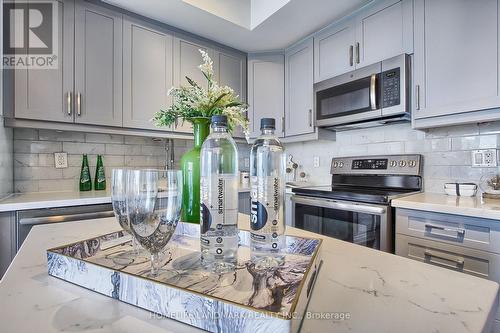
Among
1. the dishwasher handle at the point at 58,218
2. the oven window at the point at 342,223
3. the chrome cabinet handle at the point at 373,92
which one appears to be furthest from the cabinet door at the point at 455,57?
the dishwasher handle at the point at 58,218

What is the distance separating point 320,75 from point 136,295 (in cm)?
242

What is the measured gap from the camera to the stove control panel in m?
2.00

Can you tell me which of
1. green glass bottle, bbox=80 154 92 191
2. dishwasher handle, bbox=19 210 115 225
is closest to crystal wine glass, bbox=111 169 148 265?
dishwasher handle, bbox=19 210 115 225

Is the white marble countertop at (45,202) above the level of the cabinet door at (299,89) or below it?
below

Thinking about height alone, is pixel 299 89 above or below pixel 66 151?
above

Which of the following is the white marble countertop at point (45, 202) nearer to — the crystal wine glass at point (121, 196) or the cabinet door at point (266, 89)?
the crystal wine glass at point (121, 196)

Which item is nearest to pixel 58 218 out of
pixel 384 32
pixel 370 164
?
pixel 370 164

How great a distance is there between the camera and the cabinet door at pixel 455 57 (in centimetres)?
144

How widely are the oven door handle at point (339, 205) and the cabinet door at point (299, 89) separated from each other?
75 cm

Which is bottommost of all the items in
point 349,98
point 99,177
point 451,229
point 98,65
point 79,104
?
point 451,229

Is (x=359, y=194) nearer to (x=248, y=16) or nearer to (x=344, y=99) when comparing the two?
(x=344, y=99)

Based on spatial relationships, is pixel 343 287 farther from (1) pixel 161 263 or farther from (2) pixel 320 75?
(2) pixel 320 75

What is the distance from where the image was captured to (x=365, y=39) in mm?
2053

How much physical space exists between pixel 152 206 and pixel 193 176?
34 centimetres
